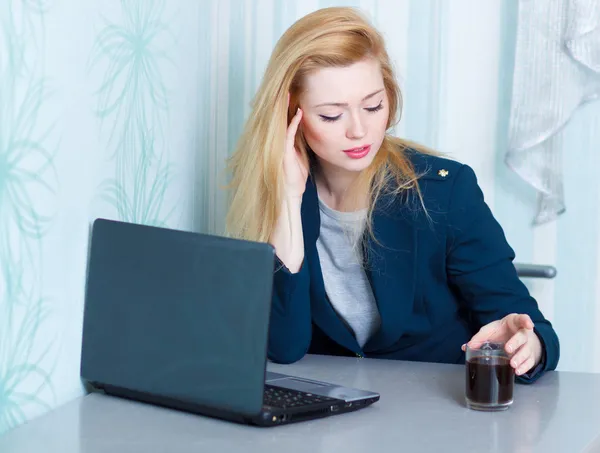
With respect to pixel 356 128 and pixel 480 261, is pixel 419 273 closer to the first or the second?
pixel 480 261

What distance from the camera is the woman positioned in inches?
60.4

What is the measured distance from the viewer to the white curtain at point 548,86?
187cm

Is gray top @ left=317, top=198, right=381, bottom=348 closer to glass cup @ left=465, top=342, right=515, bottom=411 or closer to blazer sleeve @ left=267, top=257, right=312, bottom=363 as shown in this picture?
blazer sleeve @ left=267, top=257, right=312, bottom=363

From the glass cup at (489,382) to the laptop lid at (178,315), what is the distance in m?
0.30

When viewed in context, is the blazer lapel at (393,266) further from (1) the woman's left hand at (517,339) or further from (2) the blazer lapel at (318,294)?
(1) the woman's left hand at (517,339)

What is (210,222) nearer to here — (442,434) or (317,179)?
(317,179)

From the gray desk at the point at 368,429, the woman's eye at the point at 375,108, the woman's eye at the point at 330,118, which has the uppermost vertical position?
the woman's eye at the point at 375,108

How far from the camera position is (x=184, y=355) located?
44.8 inches

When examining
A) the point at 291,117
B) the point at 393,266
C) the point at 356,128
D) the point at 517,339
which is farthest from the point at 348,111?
the point at 517,339

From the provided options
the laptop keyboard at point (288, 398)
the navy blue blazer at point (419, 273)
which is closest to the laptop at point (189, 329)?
the laptop keyboard at point (288, 398)

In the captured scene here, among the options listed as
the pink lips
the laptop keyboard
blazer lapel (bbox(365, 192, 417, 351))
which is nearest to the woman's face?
the pink lips

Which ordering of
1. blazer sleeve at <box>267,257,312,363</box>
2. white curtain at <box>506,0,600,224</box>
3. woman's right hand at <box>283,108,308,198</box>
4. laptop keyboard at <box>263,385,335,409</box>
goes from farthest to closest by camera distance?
white curtain at <box>506,0,600,224</box>, woman's right hand at <box>283,108,308,198</box>, blazer sleeve at <box>267,257,312,363</box>, laptop keyboard at <box>263,385,335,409</box>

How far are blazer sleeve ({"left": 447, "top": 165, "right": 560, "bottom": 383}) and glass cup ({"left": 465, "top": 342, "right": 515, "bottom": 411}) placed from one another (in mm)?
349

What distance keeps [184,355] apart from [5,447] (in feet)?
0.81
